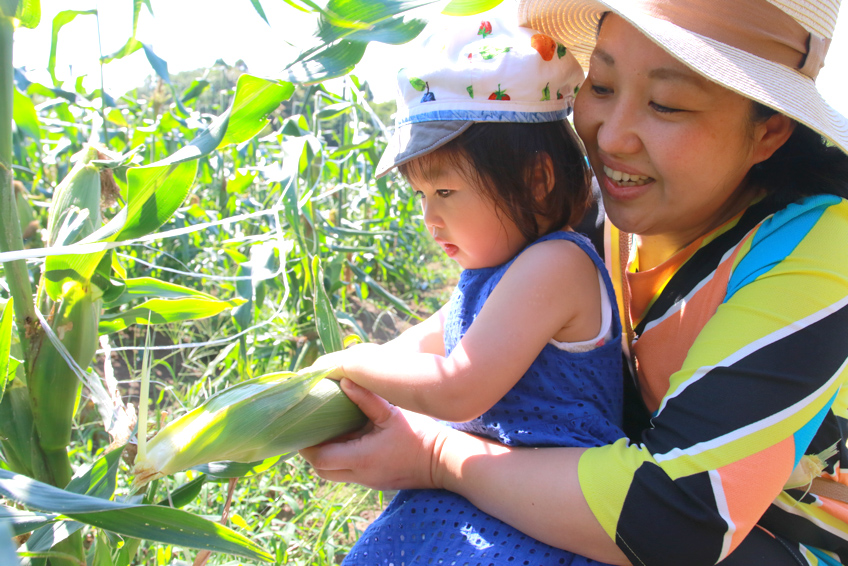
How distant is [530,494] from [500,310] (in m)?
0.22

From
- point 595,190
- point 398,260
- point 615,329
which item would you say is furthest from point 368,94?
point 615,329

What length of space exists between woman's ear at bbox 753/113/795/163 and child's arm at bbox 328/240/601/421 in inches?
10.9

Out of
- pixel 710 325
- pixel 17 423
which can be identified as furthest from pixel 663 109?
pixel 17 423

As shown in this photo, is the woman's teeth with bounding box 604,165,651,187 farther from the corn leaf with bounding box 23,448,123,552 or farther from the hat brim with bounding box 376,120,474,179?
the corn leaf with bounding box 23,448,123,552

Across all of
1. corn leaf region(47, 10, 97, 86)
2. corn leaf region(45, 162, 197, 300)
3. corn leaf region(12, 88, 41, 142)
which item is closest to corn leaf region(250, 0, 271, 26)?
corn leaf region(45, 162, 197, 300)

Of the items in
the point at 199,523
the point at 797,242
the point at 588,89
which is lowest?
the point at 199,523

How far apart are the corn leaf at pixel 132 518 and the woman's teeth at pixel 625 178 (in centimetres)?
62

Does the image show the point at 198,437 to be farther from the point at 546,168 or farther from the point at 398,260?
the point at 398,260

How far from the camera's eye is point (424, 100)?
2.82 feet

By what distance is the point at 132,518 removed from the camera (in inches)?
21.1

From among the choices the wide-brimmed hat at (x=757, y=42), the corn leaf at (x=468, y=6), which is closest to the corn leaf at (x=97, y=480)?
the corn leaf at (x=468, y=6)

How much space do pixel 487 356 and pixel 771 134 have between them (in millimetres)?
456

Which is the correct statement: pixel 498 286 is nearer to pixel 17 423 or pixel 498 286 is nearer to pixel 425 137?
pixel 425 137

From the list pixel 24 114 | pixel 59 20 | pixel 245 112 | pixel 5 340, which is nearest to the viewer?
pixel 5 340
